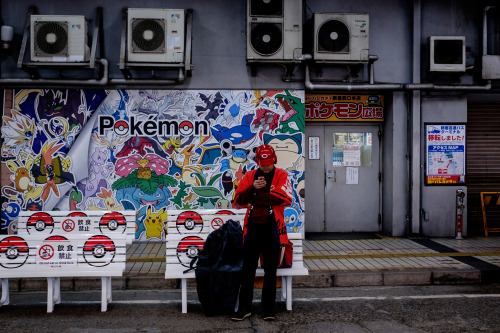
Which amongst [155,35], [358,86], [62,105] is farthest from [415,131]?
[62,105]

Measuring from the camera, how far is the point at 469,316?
211 inches

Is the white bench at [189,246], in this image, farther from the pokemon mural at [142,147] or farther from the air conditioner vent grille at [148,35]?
the air conditioner vent grille at [148,35]

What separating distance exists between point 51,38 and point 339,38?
18.5ft

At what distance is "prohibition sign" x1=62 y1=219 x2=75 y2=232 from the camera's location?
6867mm

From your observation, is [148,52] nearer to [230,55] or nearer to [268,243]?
[230,55]

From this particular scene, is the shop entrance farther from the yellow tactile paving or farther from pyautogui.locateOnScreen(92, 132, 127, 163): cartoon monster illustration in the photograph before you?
pyautogui.locateOnScreen(92, 132, 127, 163): cartoon monster illustration

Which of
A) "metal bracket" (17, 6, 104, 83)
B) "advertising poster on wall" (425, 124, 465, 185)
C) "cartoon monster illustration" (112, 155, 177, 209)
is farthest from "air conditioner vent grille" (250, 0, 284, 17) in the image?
"advertising poster on wall" (425, 124, 465, 185)

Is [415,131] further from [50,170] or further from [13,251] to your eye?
[13,251]

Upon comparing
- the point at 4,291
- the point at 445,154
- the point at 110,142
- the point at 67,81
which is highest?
the point at 67,81

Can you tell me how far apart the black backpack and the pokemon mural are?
3.96 meters

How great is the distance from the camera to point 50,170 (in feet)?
30.2

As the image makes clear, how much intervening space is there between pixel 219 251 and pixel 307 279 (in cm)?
193

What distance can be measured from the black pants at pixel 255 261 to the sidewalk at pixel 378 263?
1499 mm

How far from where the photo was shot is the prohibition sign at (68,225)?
687 centimetres
